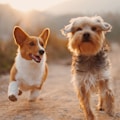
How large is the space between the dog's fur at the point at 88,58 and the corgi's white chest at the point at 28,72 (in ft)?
3.56

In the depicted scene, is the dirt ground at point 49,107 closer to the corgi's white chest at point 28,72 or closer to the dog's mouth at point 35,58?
the corgi's white chest at point 28,72

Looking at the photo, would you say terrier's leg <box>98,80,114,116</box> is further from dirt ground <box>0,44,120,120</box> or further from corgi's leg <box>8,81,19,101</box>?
corgi's leg <box>8,81,19,101</box>

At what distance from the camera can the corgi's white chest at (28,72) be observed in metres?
9.62

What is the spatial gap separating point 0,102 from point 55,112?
186 cm

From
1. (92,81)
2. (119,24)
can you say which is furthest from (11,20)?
(92,81)

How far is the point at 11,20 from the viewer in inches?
1373

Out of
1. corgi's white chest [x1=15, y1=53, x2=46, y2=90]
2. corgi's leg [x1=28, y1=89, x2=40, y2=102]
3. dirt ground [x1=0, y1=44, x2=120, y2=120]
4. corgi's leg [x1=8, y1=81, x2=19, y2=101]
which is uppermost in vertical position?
corgi's white chest [x1=15, y1=53, x2=46, y2=90]

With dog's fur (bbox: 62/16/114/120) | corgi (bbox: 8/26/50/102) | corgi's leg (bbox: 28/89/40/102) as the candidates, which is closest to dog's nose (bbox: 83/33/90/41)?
dog's fur (bbox: 62/16/114/120)

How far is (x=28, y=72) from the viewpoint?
31.8 feet

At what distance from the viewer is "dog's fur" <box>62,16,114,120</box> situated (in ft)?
27.8

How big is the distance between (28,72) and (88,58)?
1.54 metres

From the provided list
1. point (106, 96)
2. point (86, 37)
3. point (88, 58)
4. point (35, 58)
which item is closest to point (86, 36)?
point (86, 37)

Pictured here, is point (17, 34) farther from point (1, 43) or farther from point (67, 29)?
point (1, 43)

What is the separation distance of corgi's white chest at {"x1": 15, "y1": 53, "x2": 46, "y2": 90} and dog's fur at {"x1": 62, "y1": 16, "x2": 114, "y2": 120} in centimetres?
109
